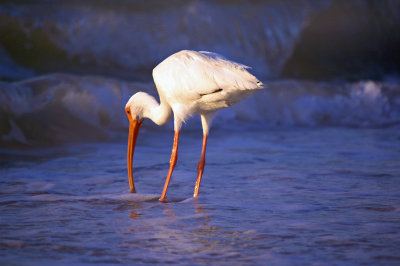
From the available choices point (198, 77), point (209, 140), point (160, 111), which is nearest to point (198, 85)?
point (198, 77)

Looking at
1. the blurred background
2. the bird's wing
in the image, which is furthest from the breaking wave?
the bird's wing

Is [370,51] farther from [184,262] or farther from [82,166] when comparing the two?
[184,262]

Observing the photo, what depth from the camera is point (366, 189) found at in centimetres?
543

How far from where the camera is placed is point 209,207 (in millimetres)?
4824

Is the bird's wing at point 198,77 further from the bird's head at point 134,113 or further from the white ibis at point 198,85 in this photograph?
the bird's head at point 134,113

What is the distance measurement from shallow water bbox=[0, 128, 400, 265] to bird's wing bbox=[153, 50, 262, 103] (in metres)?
0.92

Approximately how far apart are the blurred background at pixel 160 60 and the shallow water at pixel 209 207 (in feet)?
6.24

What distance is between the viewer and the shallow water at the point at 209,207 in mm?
3525

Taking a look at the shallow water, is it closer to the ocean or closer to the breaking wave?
the ocean

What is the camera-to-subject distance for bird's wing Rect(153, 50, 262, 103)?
4941mm

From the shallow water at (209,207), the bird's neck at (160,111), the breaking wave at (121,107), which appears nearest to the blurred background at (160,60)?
the breaking wave at (121,107)

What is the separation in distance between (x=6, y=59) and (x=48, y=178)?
6.70 m

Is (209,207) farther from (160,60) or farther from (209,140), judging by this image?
(160,60)

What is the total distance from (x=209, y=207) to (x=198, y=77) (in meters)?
1.12
